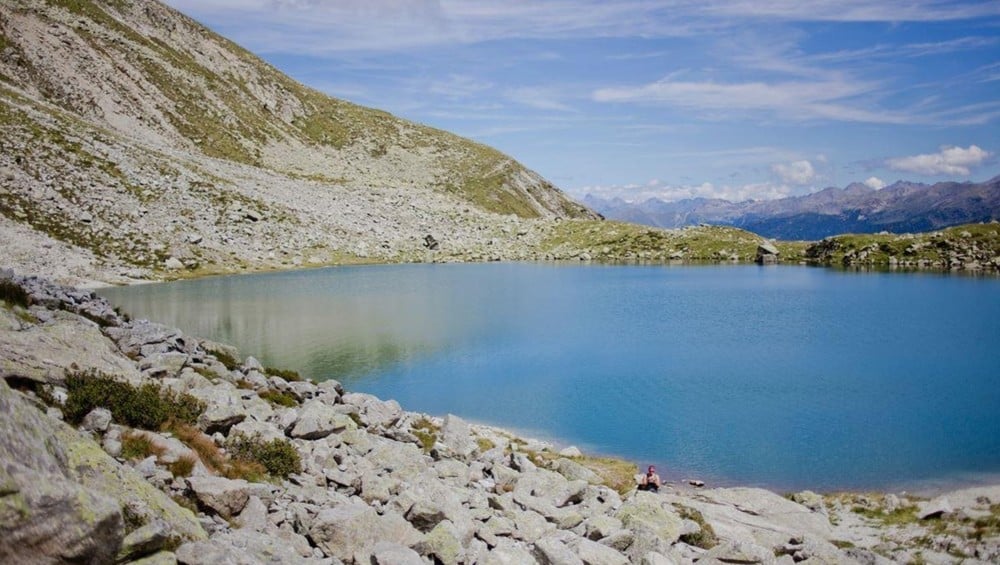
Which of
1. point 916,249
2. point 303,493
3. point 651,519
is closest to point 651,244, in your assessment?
point 916,249

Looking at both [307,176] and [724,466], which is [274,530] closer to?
[724,466]

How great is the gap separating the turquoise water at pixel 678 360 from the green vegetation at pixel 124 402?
63.7 feet

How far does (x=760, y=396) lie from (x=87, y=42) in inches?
6157

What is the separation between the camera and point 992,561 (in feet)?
60.9

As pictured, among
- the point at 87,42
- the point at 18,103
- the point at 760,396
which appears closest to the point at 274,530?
the point at 760,396

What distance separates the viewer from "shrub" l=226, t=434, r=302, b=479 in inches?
700

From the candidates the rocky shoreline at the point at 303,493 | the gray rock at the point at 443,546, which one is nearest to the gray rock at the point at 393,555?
the rocky shoreline at the point at 303,493

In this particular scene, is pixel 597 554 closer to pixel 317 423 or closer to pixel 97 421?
pixel 317 423

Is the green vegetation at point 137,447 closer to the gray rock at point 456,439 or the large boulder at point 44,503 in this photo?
the large boulder at point 44,503

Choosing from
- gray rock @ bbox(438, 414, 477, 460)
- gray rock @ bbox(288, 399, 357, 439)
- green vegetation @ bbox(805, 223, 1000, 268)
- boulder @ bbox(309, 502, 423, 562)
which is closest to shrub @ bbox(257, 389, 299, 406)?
gray rock @ bbox(288, 399, 357, 439)

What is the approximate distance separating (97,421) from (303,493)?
5128 mm

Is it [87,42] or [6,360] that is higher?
[87,42]

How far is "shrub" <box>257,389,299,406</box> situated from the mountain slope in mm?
67808

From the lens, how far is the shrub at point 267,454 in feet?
58.3
